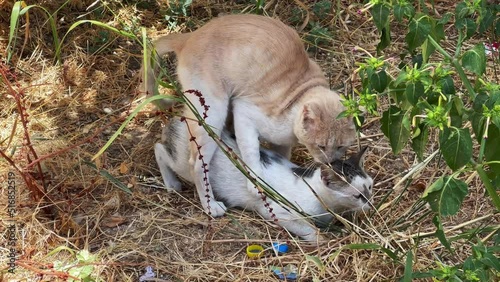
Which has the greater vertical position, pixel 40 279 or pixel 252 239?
pixel 40 279

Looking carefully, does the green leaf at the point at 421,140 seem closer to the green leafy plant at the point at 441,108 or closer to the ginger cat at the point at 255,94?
the green leafy plant at the point at 441,108

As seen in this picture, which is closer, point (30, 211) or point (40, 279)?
point (40, 279)

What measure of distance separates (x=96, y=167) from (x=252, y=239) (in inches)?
38.4

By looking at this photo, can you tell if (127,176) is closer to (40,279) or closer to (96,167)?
(96,167)

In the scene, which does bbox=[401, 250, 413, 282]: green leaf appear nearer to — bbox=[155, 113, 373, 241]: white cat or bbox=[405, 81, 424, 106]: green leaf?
bbox=[155, 113, 373, 241]: white cat

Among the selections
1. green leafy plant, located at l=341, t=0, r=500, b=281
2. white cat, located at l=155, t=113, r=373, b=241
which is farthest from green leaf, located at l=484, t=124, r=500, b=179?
white cat, located at l=155, t=113, r=373, b=241

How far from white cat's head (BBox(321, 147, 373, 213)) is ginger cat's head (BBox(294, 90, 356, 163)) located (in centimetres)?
14

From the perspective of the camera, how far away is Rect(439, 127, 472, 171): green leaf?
2.13 meters

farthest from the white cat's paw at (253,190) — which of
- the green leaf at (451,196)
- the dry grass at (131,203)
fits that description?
the green leaf at (451,196)

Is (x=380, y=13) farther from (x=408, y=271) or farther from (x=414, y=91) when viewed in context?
(x=408, y=271)

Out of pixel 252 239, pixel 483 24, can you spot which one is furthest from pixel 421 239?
pixel 483 24

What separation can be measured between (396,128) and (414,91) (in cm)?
20

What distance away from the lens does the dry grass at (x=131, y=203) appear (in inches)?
128

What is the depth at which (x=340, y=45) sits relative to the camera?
4.91m
